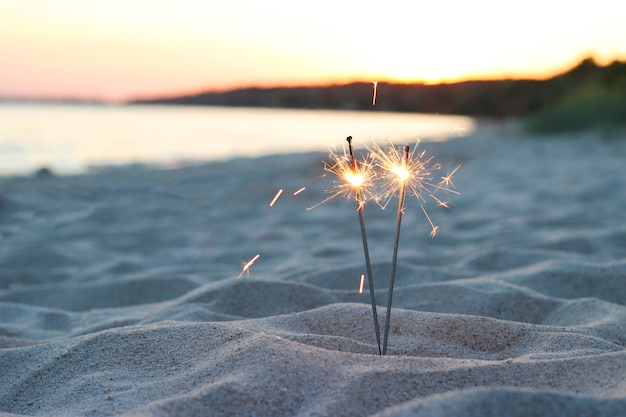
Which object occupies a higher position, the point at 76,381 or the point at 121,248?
the point at 76,381

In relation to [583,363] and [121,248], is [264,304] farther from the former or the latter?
[121,248]

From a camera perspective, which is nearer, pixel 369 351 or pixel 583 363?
pixel 583 363

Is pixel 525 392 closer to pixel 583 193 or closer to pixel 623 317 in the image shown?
pixel 623 317

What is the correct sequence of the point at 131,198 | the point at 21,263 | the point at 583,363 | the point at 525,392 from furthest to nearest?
the point at 131,198
the point at 21,263
the point at 583,363
the point at 525,392

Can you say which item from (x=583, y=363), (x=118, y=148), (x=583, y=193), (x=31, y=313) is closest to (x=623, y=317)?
(x=583, y=363)

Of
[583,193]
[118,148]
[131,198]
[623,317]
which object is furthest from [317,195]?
[118,148]

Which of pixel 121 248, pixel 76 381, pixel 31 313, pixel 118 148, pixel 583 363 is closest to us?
pixel 583 363
